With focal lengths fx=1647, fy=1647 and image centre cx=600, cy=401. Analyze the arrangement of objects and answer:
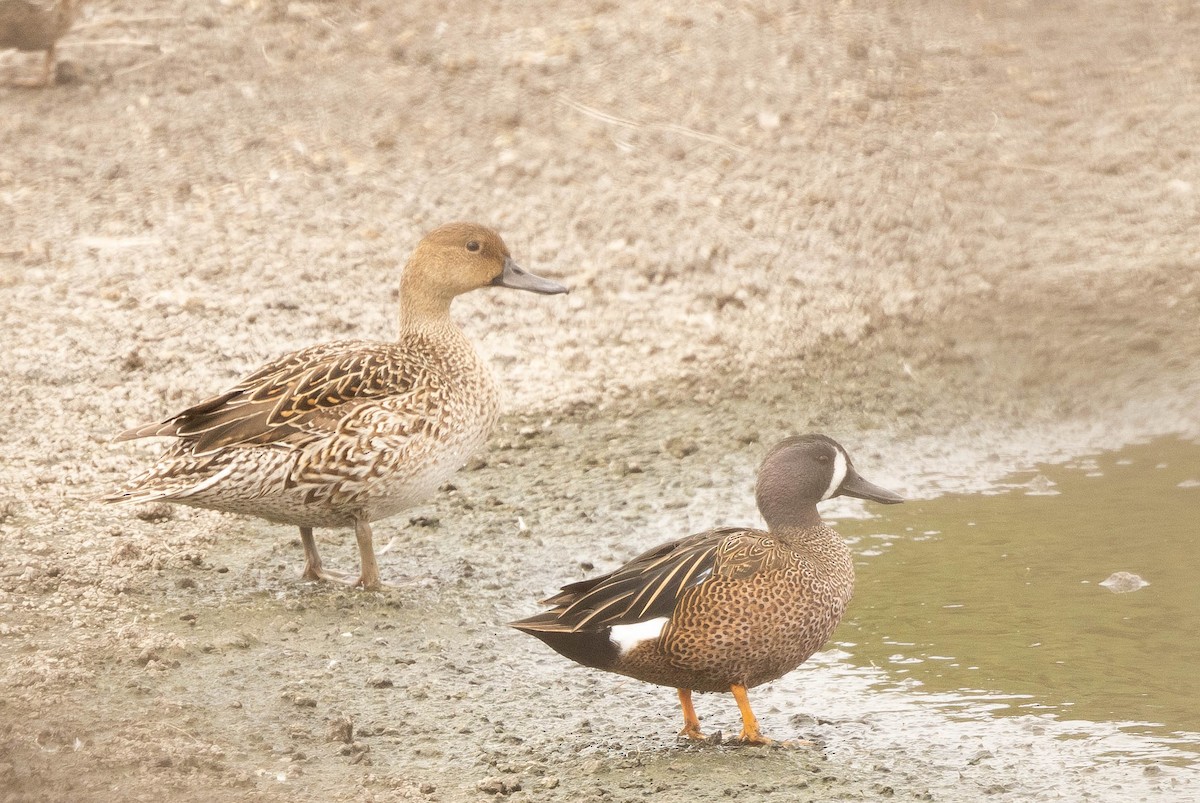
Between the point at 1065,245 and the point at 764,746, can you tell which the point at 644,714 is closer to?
the point at 764,746

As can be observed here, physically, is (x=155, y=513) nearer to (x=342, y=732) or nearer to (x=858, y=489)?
(x=342, y=732)

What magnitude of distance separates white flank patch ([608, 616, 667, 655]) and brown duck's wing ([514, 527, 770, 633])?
2cm

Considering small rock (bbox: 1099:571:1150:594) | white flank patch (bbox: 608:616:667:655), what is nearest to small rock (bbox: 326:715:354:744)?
white flank patch (bbox: 608:616:667:655)

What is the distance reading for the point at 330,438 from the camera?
618 cm

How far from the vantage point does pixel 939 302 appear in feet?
29.4

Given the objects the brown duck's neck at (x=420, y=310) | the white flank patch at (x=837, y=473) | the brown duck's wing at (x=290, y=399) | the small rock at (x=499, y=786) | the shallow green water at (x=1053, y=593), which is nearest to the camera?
the small rock at (x=499, y=786)

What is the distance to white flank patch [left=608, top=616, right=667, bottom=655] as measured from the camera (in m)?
4.94

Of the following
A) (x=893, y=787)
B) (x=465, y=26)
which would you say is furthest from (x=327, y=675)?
(x=465, y=26)

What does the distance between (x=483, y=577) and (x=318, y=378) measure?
1.02m

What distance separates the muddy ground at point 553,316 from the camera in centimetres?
512

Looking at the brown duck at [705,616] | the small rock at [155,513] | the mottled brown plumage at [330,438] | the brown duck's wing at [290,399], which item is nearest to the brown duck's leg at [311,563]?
the mottled brown plumage at [330,438]

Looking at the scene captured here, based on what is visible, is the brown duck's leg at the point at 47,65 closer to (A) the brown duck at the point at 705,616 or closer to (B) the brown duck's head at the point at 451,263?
(B) the brown duck's head at the point at 451,263

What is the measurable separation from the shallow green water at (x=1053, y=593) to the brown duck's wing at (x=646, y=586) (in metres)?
0.89

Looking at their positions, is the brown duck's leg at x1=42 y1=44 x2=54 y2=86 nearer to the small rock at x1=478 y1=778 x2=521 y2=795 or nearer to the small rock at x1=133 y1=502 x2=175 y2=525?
the small rock at x1=133 y1=502 x2=175 y2=525
